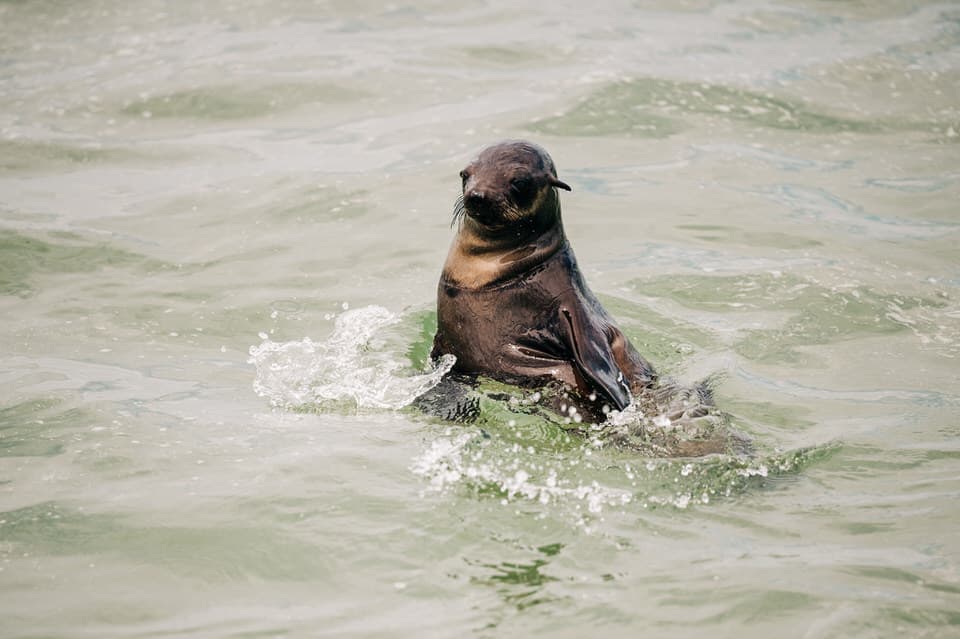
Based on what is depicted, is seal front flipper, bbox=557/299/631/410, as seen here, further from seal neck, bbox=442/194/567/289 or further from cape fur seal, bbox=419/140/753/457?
seal neck, bbox=442/194/567/289

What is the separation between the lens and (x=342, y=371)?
6.88 meters

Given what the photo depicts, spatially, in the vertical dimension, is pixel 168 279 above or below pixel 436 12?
below

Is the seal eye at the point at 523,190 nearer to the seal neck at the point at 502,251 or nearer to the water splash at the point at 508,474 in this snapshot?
the seal neck at the point at 502,251

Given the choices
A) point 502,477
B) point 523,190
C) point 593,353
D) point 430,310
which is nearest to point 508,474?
point 502,477

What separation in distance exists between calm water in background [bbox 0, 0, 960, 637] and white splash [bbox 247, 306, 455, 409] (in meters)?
0.03

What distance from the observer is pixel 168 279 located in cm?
864

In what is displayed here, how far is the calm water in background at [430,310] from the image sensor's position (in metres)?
4.65

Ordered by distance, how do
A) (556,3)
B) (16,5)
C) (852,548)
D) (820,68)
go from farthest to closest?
(556,3) → (16,5) → (820,68) → (852,548)

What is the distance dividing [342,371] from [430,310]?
1255 millimetres

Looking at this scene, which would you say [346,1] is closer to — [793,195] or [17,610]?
[793,195]

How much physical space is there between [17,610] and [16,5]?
12506mm

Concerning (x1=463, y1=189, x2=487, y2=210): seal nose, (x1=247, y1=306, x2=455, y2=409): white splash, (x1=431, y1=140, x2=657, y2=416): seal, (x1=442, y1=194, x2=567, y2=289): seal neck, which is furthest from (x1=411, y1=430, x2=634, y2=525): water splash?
(x1=463, y1=189, x2=487, y2=210): seal nose

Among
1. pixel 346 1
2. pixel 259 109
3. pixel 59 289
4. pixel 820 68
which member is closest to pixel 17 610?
pixel 59 289

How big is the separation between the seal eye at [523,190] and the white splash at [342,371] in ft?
3.05
